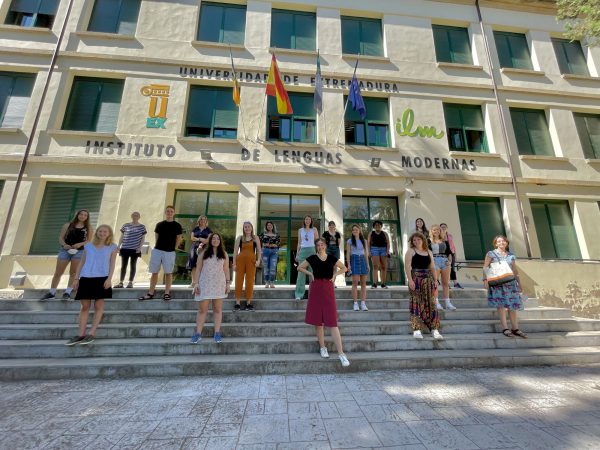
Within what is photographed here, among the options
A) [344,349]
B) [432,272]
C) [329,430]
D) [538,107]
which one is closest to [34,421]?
[329,430]

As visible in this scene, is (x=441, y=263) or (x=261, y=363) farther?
(x=441, y=263)

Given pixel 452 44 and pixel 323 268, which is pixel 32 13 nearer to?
pixel 323 268

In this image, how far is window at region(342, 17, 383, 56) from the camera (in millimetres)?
11070

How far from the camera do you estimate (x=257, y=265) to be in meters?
5.71

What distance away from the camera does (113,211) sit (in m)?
8.59

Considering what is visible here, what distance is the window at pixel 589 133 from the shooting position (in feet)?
35.3

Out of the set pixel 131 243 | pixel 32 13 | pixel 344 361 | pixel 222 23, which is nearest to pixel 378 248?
pixel 344 361

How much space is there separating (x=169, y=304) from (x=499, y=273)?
270 inches

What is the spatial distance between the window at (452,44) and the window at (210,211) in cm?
1050

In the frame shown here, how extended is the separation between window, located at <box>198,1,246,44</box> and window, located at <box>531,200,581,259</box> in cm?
1306

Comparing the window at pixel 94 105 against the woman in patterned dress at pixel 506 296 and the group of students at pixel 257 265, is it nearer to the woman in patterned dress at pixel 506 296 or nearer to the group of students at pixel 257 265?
the group of students at pixel 257 265

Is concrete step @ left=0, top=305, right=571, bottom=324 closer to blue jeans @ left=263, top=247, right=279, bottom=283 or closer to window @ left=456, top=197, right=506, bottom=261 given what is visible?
blue jeans @ left=263, top=247, right=279, bottom=283

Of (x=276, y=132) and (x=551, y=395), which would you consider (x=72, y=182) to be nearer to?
(x=276, y=132)

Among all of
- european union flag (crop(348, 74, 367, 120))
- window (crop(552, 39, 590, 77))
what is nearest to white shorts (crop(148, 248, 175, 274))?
european union flag (crop(348, 74, 367, 120))
